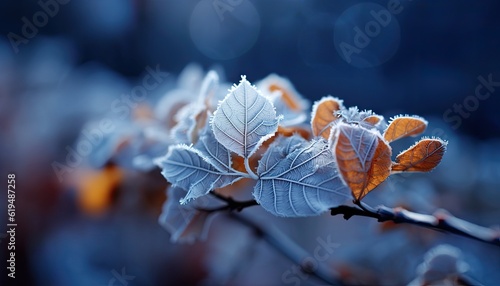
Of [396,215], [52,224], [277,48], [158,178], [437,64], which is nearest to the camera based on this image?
[396,215]

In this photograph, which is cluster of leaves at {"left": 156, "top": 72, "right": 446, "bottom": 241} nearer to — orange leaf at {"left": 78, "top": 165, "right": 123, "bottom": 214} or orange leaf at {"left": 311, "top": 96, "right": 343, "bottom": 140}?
orange leaf at {"left": 311, "top": 96, "right": 343, "bottom": 140}

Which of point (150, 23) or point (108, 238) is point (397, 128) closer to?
point (108, 238)

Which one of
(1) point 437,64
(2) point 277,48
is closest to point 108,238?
(2) point 277,48

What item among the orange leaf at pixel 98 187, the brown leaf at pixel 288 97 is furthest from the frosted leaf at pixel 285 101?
the orange leaf at pixel 98 187

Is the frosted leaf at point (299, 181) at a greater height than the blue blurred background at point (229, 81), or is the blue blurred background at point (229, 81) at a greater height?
the blue blurred background at point (229, 81)

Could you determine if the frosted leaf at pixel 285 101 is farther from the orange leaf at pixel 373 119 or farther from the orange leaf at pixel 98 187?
the orange leaf at pixel 98 187

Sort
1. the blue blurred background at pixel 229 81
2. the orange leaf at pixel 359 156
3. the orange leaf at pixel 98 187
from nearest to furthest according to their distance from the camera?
the orange leaf at pixel 359 156, the orange leaf at pixel 98 187, the blue blurred background at pixel 229 81

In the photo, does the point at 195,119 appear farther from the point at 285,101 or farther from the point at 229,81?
the point at 229,81

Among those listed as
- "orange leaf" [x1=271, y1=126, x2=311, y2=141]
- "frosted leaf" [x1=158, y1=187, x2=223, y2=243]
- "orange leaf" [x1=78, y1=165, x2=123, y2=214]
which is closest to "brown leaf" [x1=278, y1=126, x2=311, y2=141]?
"orange leaf" [x1=271, y1=126, x2=311, y2=141]
